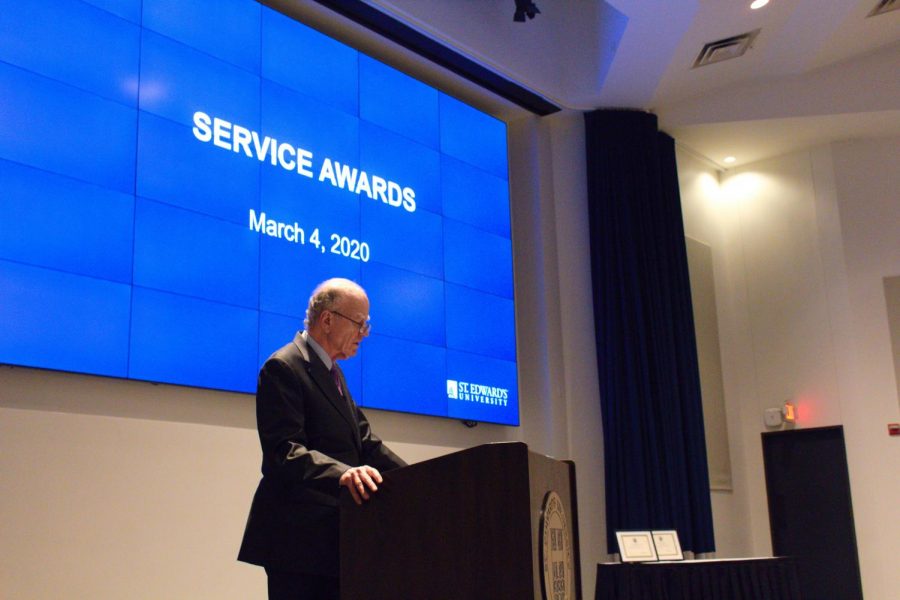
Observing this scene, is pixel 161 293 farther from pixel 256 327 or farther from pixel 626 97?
pixel 626 97

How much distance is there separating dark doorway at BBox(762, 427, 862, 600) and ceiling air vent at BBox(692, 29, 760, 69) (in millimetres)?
2817

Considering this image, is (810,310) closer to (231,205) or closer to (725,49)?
(725,49)

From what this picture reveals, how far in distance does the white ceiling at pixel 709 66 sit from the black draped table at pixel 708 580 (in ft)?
10.3

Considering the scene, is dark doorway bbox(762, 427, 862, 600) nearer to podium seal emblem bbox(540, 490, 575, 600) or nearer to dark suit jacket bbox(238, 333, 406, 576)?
podium seal emblem bbox(540, 490, 575, 600)

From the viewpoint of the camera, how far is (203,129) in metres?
4.43

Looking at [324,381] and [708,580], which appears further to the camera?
[708,580]

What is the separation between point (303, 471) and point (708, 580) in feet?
9.74

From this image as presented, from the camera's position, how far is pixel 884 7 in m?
6.44

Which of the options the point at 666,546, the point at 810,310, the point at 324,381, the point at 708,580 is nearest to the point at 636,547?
the point at 666,546

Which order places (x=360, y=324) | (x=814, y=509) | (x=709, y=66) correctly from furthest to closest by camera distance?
(x=814, y=509), (x=709, y=66), (x=360, y=324)

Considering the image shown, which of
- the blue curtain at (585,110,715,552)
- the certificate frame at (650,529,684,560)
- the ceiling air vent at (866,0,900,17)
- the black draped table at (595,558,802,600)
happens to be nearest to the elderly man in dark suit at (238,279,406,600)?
Result: the black draped table at (595,558,802,600)

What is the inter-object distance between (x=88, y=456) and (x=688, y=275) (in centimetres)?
452

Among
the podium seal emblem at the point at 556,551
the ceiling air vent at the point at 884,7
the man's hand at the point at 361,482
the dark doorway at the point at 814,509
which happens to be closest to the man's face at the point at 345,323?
the man's hand at the point at 361,482

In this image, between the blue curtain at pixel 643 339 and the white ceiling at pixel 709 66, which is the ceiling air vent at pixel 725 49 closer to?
the white ceiling at pixel 709 66
